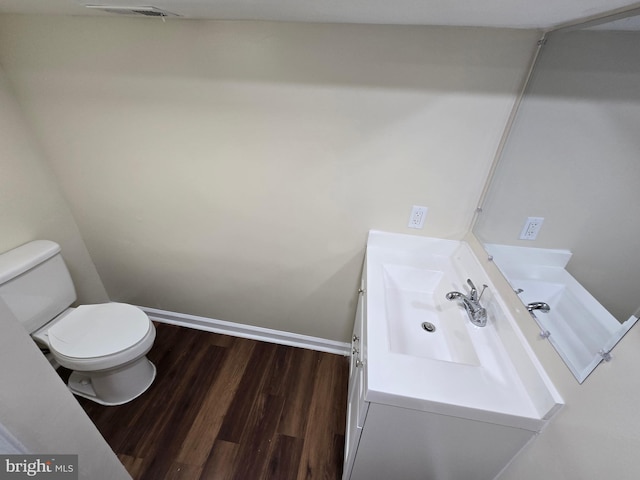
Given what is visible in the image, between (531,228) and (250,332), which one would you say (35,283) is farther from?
(531,228)

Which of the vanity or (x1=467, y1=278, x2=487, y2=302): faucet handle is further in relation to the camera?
(x1=467, y1=278, x2=487, y2=302): faucet handle

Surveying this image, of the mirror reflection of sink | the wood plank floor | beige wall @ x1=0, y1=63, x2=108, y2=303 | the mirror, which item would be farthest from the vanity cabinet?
beige wall @ x1=0, y1=63, x2=108, y2=303

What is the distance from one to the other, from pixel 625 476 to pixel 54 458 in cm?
136

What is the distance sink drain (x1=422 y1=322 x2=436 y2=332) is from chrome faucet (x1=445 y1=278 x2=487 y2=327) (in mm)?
146

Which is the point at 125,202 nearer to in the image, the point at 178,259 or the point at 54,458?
the point at 178,259

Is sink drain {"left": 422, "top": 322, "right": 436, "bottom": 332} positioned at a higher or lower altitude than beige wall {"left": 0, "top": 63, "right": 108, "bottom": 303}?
lower

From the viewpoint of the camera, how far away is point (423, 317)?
1.19 m

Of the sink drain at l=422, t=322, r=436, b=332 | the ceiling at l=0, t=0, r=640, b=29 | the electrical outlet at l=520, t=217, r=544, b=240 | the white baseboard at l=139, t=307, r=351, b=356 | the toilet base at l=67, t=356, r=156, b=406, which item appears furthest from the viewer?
the white baseboard at l=139, t=307, r=351, b=356

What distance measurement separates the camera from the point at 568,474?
0.67m

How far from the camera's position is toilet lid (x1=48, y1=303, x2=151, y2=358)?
132cm

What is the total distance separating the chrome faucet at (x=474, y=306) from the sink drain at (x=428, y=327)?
0.48 feet

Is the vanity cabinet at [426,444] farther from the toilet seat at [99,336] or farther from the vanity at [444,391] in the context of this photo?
the toilet seat at [99,336]

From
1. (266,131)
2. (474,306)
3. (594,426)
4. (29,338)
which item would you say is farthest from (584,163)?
(29,338)

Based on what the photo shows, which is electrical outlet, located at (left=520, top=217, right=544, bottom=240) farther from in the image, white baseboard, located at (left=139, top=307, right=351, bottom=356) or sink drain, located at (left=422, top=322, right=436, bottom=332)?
white baseboard, located at (left=139, top=307, right=351, bottom=356)
